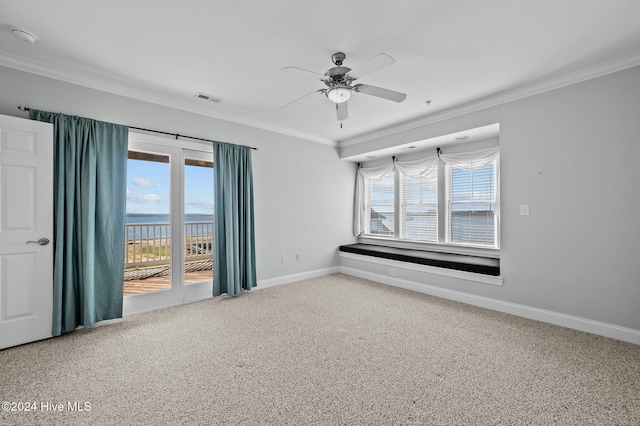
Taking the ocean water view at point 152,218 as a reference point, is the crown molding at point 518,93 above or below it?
above

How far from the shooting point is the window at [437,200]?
13.6 feet

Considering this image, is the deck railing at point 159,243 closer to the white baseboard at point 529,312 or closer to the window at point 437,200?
the white baseboard at point 529,312

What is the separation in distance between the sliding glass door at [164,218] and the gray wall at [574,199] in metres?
3.84

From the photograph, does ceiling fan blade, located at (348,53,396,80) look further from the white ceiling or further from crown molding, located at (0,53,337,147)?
crown molding, located at (0,53,337,147)

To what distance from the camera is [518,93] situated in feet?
10.6

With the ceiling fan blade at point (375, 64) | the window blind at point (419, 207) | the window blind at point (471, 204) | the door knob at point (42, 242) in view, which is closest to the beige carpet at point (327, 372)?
the door knob at point (42, 242)

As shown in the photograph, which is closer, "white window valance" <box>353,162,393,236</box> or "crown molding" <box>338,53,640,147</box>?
"crown molding" <box>338,53,640,147</box>

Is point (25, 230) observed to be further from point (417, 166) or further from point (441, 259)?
point (417, 166)

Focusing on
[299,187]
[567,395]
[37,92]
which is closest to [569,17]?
[567,395]

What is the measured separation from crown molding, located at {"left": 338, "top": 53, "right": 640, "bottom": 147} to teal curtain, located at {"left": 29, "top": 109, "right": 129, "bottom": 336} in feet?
12.5

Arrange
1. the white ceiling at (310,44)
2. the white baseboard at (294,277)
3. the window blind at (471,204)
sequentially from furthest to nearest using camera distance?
the white baseboard at (294,277)
the window blind at (471,204)
the white ceiling at (310,44)

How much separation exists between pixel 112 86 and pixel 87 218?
1484 millimetres

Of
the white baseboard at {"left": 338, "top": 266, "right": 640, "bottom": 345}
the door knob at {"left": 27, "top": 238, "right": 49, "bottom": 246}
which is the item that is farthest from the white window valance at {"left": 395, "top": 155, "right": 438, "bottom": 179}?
the door knob at {"left": 27, "top": 238, "right": 49, "bottom": 246}

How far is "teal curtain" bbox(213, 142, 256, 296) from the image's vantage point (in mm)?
3824
